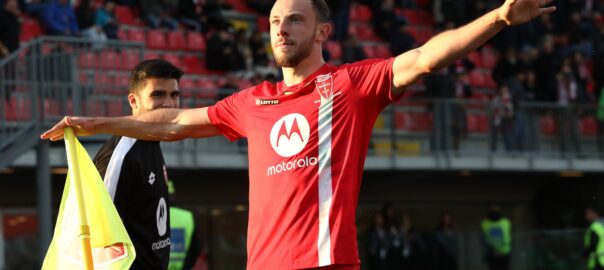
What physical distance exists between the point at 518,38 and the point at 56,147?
11.0m

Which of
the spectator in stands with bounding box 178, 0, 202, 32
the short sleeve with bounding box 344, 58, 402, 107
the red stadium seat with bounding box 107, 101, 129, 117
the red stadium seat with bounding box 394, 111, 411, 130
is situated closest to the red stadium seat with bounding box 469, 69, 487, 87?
the red stadium seat with bounding box 394, 111, 411, 130

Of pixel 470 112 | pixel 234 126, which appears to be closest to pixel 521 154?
pixel 470 112

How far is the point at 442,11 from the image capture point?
24.8 metres

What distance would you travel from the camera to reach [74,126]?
5.65 metres

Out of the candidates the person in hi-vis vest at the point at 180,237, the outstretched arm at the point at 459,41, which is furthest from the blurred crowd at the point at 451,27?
the outstretched arm at the point at 459,41

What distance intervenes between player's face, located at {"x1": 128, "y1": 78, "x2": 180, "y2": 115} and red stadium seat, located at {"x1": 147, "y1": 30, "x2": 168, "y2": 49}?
12808 mm

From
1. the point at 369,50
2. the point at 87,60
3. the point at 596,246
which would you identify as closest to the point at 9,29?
the point at 87,60

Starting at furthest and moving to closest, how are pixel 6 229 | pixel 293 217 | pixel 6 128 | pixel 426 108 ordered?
1. pixel 426 108
2. pixel 6 229
3. pixel 6 128
4. pixel 293 217

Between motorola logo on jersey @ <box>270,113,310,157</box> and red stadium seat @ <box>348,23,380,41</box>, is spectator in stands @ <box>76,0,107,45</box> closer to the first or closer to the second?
red stadium seat @ <box>348,23,380,41</box>

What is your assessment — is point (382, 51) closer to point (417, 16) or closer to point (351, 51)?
point (351, 51)

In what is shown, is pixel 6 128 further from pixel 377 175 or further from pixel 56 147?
pixel 377 175

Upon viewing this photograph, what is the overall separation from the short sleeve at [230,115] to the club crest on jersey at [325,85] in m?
0.41

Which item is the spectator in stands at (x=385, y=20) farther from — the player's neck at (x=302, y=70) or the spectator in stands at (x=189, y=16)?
the player's neck at (x=302, y=70)

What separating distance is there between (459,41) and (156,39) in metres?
15.7
